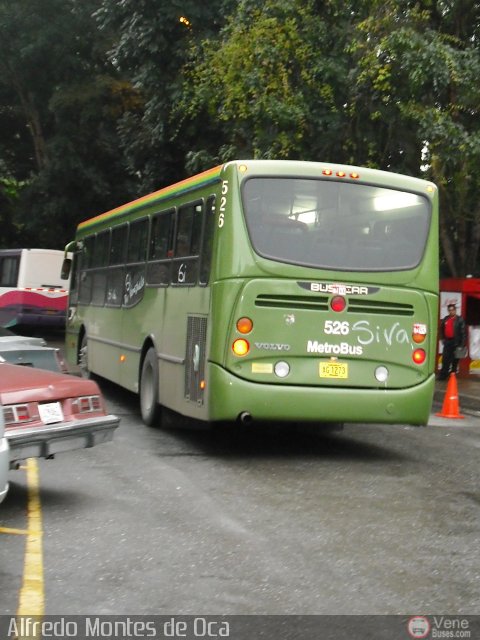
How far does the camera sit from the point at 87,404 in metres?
9.08

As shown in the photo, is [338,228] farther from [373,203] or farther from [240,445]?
[240,445]

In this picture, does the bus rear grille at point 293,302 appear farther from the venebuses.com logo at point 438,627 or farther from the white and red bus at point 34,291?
the white and red bus at point 34,291

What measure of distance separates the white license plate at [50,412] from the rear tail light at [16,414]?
0.38 ft

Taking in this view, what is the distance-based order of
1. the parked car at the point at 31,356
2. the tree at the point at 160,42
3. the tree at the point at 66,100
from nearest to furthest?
1. the parked car at the point at 31,356
2. the tree at the point at 160,42
3. the tree at the point at 66,100

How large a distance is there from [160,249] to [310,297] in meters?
3.24

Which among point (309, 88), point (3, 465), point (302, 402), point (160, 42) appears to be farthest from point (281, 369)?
point (160, 42)

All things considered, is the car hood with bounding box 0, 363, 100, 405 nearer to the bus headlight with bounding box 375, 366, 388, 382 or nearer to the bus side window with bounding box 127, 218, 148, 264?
the bus headlight with bounding box 375, 366, 388, 382

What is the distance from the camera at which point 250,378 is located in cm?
1109

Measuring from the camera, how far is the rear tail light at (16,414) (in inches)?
331

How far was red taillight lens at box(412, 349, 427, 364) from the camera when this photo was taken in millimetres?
11594

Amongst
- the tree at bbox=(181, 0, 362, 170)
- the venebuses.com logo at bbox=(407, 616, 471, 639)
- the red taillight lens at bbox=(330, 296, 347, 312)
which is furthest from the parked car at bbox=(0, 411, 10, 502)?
the tree at bbox=(181, 0, 362, 170)

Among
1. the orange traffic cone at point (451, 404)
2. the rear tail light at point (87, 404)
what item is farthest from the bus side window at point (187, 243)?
the orange traffic cone at point (451, 404)

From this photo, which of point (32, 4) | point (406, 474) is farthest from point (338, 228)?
point (32, 4)

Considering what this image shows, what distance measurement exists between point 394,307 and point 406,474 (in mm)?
1749
